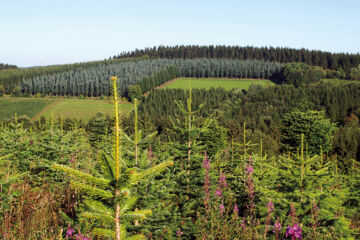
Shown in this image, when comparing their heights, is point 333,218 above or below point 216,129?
above

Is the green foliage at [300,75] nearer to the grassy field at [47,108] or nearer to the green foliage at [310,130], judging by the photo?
the grassy field at [47,108]

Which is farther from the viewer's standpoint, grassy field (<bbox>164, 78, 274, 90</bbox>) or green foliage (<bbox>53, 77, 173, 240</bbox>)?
grassy field (<bbox>164, 78, 274, 90</bbox>)

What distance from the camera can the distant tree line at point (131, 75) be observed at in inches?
4975

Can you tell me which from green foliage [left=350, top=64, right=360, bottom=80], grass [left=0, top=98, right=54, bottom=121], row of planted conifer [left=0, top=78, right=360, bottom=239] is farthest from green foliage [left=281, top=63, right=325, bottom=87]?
row of planted conifer [left=0, top=78, right=360, bottom=239]

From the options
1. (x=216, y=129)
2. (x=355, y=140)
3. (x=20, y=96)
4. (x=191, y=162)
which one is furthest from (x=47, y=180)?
(x=20, y=96)

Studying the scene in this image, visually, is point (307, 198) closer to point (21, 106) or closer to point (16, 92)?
point (21, 106)

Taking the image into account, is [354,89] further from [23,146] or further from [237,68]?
[23,146]

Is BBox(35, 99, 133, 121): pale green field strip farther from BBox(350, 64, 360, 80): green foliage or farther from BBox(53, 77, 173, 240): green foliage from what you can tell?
BBox(350, 64, 360, 80): green foliage

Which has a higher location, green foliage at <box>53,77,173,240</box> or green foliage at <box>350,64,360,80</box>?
green foliage at <box>350,64,360,80</box>

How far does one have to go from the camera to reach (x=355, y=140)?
44.6 metres

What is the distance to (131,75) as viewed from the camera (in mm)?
145375

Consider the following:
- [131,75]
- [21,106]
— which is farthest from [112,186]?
[131,75]

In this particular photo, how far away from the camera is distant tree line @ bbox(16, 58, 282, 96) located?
126m

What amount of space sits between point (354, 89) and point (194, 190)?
98.7 meters
